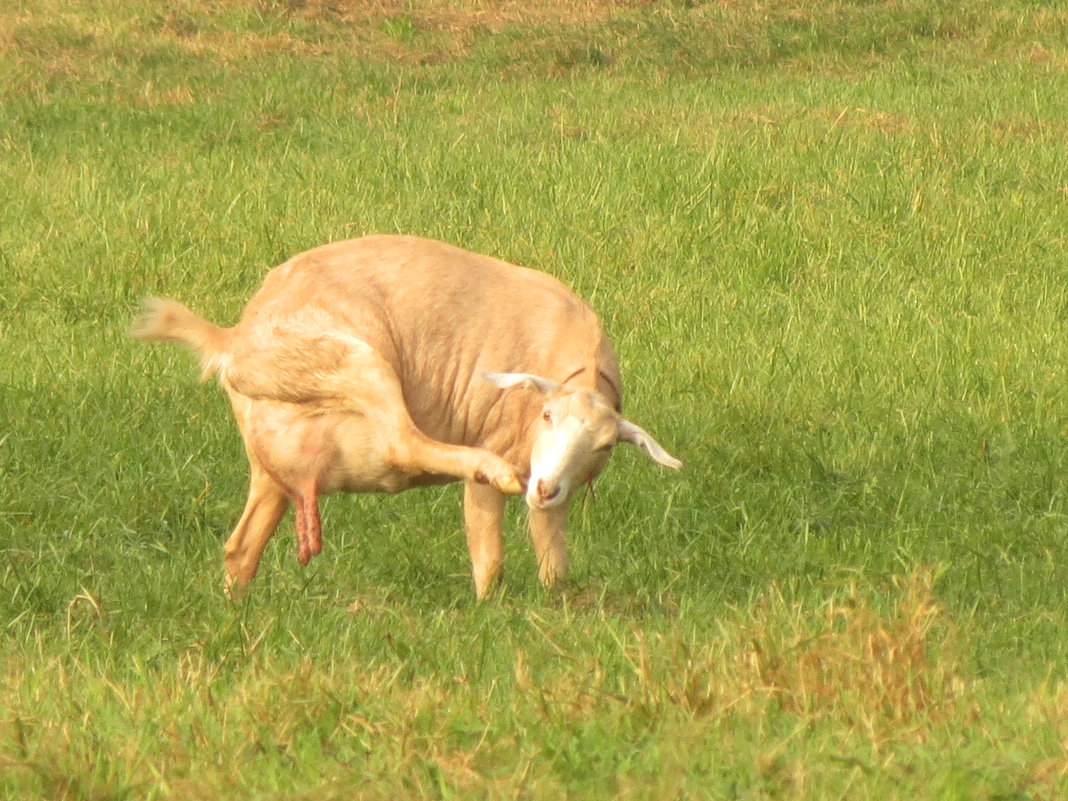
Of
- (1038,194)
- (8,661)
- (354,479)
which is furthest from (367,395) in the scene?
(1038,194)

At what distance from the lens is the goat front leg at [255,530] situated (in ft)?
21.0

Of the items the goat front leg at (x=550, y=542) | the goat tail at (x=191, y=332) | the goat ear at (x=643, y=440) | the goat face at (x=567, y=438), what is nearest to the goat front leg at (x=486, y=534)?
the goat front leg at (x=550, y=542)

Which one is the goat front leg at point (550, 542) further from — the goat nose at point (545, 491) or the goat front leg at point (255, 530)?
the goat front leg at point (255, 530)

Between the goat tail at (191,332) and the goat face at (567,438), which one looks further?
the goat tail at (191,332)

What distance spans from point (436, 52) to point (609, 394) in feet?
37.3

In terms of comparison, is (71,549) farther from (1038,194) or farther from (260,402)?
(1038,194)

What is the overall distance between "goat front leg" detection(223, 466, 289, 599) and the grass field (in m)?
0.13

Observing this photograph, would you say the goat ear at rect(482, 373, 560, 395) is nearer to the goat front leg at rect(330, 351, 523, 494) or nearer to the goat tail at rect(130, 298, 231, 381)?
the goat front leg at rect(330, 351, 523, 494)

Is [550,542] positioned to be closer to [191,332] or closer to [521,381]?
[521,381]

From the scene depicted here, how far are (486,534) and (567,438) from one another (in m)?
0.76

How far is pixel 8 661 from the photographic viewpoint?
514 cm

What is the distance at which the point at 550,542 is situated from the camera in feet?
21.0

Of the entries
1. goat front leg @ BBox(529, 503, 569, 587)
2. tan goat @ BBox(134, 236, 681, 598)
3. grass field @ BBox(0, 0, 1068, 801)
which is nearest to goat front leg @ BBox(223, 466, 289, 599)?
tan goat @ BBox(134, 236, 681, 598)

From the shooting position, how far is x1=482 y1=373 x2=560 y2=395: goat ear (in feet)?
19.1
